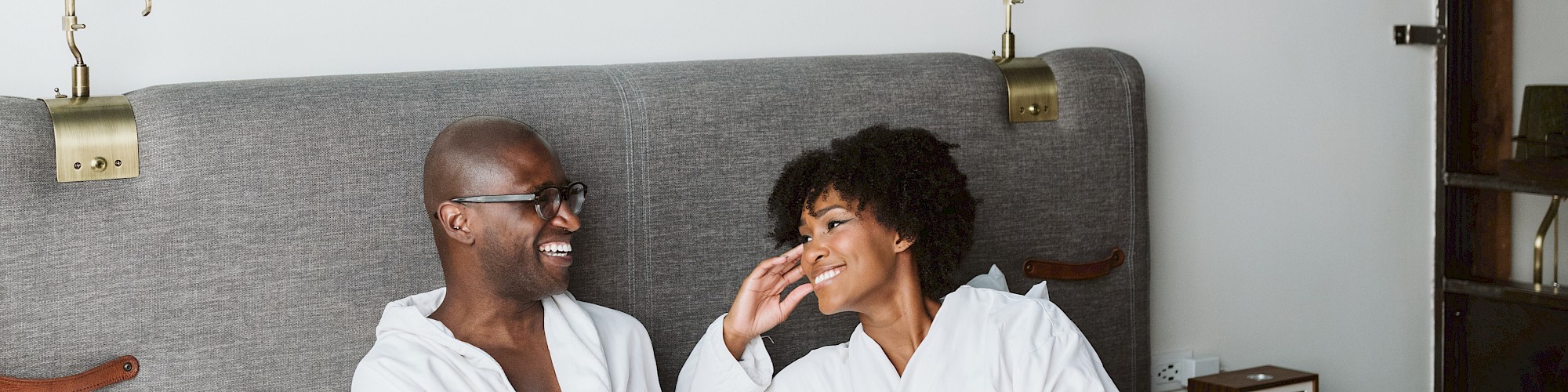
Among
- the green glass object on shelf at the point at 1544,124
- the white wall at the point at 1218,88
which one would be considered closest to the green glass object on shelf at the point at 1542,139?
the green glass object on shelf at the point at 1544,124

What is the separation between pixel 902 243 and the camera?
1.76 meters

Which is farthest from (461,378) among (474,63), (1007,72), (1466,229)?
(1466,229)

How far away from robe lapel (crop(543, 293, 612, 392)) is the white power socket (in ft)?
4.39

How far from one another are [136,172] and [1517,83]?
106 inches

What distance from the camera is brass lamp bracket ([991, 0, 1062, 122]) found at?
217cm

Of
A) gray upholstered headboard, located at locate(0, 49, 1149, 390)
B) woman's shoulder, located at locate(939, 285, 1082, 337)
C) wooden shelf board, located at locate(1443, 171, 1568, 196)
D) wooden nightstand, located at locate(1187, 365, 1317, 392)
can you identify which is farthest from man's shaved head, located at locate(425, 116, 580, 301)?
wooden shelf board, located at locate(1443, 171, 1568, 196)

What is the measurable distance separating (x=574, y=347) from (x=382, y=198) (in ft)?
1.16

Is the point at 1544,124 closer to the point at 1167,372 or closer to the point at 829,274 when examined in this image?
the point at 1167,372

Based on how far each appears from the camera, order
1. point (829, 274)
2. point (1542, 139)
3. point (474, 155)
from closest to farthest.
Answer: point (474, 155) < point (829, 274) < point (1542, 139)

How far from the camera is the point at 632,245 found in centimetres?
191

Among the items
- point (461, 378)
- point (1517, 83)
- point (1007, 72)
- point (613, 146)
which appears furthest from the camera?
point (1517, 83)

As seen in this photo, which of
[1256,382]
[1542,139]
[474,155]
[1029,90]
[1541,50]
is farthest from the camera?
[1541,50]

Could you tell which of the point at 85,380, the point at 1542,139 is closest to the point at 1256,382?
the point at 1542,139

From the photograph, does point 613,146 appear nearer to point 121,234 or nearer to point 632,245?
point 632,245
